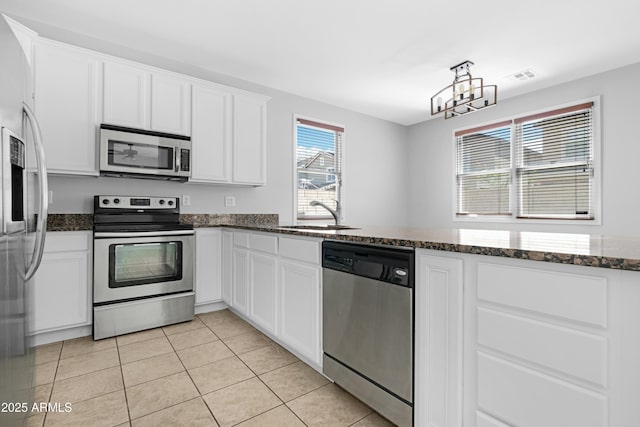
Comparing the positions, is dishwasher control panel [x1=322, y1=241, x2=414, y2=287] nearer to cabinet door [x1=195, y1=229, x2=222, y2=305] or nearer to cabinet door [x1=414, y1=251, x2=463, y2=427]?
cabinet door [x1=414, y1=251, x2=463, y2=427]

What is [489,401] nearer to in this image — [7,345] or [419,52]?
[7,345]

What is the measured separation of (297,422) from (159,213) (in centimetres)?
231

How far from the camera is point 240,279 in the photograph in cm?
284

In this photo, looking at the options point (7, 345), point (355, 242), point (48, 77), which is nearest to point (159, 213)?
point (48, 77)

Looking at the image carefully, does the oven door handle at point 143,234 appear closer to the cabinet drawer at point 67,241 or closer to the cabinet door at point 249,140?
the cabinet drawer at point 67,241

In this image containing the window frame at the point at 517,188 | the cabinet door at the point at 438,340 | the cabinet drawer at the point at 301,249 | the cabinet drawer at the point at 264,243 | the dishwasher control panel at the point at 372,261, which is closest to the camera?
the cabinet door at the point at 438,340

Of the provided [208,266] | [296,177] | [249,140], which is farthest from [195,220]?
[296,177]

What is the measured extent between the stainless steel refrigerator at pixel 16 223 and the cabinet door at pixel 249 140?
1.92 metres

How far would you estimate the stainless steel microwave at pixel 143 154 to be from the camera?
2541 millimetres

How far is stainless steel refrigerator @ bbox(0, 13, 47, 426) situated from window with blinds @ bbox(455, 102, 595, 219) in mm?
4707

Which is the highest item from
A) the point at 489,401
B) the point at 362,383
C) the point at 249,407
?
the point at 489,401

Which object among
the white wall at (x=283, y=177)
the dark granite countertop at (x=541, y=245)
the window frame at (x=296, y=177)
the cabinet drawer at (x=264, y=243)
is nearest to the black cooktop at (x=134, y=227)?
the white wall at (x=283, y=177)

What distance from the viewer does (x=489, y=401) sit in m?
1.09

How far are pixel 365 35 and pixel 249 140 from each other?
5.00 feet
